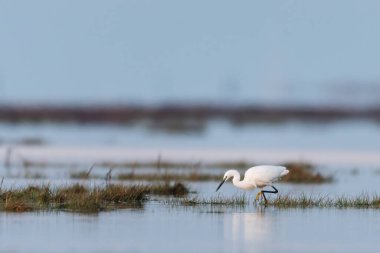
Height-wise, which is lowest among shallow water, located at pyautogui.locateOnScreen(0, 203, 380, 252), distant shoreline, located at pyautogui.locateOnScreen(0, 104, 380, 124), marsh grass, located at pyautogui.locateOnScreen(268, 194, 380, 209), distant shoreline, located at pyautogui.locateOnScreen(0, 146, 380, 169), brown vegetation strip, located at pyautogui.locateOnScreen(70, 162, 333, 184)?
shallow water, located at pyautogui.locateOnScreen(0, 203, 380, 252)

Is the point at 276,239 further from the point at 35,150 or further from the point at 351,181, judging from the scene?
the point at 35,150

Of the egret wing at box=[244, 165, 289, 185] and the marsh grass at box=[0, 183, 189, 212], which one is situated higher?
the egret wing at box=[244, 165, 289, 185]

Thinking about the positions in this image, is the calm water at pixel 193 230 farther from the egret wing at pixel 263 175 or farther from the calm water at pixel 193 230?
the egret wing at pixel 263 175

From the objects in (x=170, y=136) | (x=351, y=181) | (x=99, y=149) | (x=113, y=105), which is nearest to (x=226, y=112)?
(x=113, y=105)

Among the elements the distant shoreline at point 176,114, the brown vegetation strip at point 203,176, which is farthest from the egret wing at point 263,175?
the distant shoreline at point 176,114

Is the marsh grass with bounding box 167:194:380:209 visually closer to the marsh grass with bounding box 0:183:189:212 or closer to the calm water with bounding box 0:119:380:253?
the calm water with bounding box 0:119:380:253

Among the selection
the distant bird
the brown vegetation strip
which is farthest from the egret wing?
the brown vegetation strip

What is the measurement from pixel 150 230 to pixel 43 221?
1539 millimetres

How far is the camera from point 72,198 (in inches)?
739

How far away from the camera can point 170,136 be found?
162 feet

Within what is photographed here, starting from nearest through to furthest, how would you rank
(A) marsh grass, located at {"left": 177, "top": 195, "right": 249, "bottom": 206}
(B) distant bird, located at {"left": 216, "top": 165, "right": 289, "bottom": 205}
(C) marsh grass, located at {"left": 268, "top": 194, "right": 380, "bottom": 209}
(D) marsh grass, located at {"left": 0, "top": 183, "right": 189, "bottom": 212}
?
(D) marsh grass, located at {"left": 0, "top": 183, "right": 189, "bottom": 212} < (C) marsh grass, located at {"left": 268, "top": 194, "right": 380, "bottom": 209} < (A) marsh grass, located at {"left": 177, "top": 195, "right": 249, "bottom": 206} < (B) distant bird, located at {"left": 216, "top": 165, "right": 289, "bottom": 205}

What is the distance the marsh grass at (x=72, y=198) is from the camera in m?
→ 18.3

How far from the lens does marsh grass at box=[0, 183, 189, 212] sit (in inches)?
721

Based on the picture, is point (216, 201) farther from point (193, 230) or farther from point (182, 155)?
point (182, 155)
